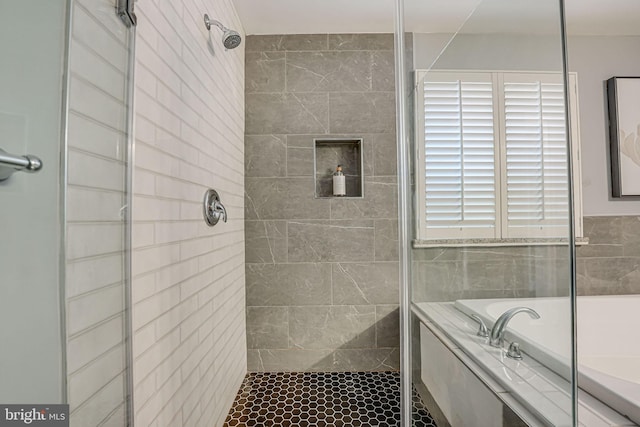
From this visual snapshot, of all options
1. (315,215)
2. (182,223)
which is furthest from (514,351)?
(315,215)

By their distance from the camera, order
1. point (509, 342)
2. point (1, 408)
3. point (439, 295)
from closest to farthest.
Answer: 1. point (1, 408)
2. point (509, 342)
3. point (439, 295)

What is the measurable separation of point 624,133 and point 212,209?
2261 mm

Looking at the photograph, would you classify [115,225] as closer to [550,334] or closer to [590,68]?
[550,334]

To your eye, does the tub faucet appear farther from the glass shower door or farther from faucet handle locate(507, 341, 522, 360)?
the glass shower door

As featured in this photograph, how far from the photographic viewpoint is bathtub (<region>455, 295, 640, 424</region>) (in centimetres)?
59

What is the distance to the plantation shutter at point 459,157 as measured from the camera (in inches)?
34.5

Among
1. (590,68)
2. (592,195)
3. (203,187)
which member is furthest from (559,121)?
(590,68)

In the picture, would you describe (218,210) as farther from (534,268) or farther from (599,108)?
(599,108)

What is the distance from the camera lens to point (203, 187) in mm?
1579

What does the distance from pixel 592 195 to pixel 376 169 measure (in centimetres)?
128

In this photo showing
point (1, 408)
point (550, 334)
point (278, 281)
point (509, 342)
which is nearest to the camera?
point (1, 408)

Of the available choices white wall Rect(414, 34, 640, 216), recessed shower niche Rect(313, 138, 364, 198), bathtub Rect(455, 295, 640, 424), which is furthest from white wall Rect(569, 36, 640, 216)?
recessed shower niche Rect(313, 138, 364, 198)

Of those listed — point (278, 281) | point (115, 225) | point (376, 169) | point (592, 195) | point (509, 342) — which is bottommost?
point (278, 281)

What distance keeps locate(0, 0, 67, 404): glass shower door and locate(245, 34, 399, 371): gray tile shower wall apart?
6.09 ft
